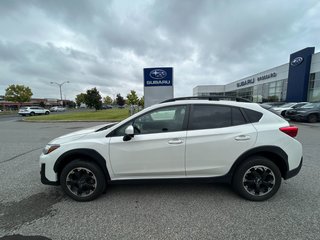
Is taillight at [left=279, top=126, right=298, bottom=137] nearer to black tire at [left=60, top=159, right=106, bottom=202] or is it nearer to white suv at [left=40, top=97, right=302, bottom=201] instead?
white suv at [left=40, top=97, right=302, bottom=201]

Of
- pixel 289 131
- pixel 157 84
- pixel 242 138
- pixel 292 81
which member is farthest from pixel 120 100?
pixel 289 131

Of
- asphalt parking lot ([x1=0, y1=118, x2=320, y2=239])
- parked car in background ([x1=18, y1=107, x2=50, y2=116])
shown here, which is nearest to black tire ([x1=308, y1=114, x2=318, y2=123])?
asphalt parking lot ([x1=0, y1=118, x2=320, y2=239])

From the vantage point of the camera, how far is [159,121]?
3107 millimetres

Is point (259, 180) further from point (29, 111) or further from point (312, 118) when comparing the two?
point (29, 111)

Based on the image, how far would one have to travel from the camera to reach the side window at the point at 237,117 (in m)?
2.89

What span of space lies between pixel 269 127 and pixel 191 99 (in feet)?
4.48

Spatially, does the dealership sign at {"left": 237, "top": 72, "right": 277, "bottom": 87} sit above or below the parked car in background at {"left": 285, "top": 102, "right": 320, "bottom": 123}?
above

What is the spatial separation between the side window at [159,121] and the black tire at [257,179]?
1.26 meters

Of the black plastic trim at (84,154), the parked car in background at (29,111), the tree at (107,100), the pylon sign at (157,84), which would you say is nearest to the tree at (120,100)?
the tree at (107,100)

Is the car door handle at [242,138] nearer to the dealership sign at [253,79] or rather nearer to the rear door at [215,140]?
the rear door at [215,140]

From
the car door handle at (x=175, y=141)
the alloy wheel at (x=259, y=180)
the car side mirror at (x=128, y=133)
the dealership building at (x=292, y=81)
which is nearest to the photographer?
the car side mirror at (x=128, y=133)

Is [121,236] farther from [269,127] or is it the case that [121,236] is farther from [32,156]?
[32,156]

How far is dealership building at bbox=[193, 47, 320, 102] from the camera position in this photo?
23.4 meters

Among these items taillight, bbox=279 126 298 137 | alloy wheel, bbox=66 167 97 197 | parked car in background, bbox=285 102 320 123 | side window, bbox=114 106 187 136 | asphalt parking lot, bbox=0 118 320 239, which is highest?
side window, bbox=114 106 187 136
